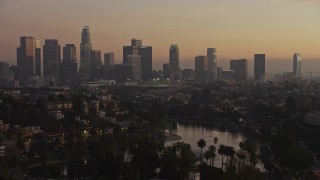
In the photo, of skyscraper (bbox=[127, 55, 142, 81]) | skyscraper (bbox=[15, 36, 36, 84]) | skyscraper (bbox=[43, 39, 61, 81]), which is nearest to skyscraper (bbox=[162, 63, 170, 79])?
skyscraper (bbox=[127, 55, 142, 81])

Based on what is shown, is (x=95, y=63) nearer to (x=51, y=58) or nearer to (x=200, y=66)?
(x=51, y=58)

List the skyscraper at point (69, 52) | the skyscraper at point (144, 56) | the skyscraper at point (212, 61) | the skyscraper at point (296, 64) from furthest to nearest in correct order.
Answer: the skyscraper at point (296, 64)
the skyscraper at point (212, 61)
the skyscraper at point (144, 56)
the skyscraper at point (69, 52)

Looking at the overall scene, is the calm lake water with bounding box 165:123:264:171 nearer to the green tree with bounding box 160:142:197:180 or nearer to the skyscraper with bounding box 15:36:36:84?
the green tree with bounding box 160:142:197:180

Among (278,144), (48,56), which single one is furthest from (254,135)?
(48,56)

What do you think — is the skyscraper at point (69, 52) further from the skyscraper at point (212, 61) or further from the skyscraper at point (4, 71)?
the skyscraper at point (212, 61)

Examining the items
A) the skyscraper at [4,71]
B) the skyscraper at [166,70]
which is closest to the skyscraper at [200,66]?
the skyscraper at [166,70]

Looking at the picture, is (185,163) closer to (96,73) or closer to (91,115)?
(91,115)
